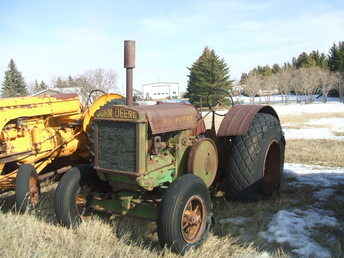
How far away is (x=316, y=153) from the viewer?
8852 millimetres

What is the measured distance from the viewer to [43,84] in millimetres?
63844

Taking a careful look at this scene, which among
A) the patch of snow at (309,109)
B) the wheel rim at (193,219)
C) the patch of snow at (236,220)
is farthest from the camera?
the patch of snow at (309,109)

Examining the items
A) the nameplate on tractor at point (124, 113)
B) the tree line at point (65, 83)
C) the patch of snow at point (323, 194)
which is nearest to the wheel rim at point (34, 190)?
the nameplate on tractor at point (124, 113)

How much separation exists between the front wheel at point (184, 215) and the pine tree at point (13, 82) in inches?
1822

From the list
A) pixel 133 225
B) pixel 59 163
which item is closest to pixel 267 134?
pixel 133 225

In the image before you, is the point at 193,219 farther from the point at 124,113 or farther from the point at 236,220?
the point at 124,113

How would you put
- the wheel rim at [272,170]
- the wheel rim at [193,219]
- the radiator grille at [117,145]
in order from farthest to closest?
1. the wheel rim at [272,170]
2. the radiator grille at [117,145]
3. the wheel rim at [193,219]

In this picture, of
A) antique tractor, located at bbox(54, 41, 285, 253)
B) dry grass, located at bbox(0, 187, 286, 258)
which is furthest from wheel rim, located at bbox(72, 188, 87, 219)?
dry grass, located at bbox(0, 187, 286, 258)

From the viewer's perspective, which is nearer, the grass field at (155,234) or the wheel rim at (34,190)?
the grass field at (155,234)

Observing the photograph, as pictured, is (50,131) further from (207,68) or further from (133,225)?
(207,68)

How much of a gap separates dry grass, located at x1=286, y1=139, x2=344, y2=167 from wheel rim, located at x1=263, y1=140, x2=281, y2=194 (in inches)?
108

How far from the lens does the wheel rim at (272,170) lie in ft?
16.9

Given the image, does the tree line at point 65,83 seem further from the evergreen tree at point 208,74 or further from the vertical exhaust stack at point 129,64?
the vertical exhaust stack at point 129,64

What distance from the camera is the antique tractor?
3492mm
